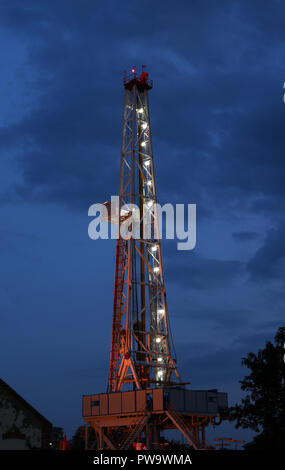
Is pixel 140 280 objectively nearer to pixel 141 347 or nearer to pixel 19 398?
pixel 141 347

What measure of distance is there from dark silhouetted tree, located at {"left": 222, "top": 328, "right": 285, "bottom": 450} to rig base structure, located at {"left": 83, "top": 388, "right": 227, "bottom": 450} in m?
7.82

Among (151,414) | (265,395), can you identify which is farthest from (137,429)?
(265,395)

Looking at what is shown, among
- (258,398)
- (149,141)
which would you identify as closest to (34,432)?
(258,398)

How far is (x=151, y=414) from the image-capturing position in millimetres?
51750

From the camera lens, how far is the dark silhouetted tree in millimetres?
41750

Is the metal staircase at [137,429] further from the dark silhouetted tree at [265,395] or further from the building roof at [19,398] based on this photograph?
the building roof at [19,398]

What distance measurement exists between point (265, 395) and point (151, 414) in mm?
12184

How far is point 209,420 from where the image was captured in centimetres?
5450

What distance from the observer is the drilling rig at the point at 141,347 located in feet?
171

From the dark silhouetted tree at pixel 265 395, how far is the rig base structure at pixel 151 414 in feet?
25.7

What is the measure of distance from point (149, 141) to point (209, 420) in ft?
93.2

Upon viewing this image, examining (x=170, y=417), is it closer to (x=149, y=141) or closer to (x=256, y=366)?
(x=256, y=366)

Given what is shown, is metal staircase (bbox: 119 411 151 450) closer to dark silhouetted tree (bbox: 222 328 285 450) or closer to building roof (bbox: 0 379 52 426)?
dark silhouetted tree (bbox: 222 328 285 450)

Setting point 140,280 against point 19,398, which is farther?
point 140,280
